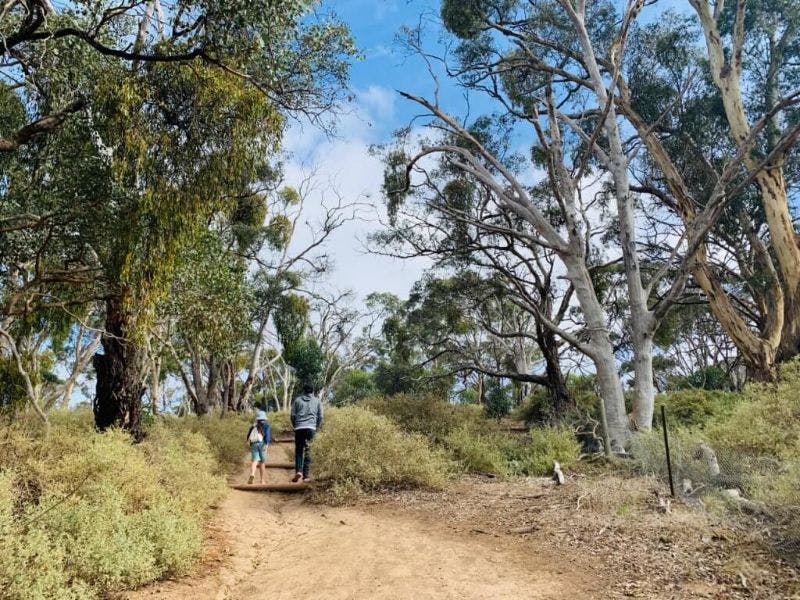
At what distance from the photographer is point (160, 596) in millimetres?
4164

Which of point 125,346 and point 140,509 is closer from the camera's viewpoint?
point 140,509

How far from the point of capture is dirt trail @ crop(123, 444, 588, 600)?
440 centimetres

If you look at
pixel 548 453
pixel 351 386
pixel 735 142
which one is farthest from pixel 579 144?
pixel 351 386

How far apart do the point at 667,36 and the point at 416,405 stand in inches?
478

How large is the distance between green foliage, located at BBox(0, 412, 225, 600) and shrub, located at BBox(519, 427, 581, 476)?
563 cm

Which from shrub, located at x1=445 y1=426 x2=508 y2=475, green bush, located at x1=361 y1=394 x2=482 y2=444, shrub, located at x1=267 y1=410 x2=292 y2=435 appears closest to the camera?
shrub, located at x1=445 y1=426 x2=508 y2=475

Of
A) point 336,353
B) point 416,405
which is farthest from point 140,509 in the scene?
point 336,353

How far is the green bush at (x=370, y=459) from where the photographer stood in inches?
313

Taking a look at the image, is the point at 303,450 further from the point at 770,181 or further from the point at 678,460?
the point at 770,181

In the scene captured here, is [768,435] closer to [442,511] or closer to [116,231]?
[442,511]

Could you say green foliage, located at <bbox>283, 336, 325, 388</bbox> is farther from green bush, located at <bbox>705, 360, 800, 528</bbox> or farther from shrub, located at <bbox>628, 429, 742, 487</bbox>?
green bush, located at <bbox>705, 360, 800, 528</bbox>

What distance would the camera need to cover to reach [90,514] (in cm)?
452

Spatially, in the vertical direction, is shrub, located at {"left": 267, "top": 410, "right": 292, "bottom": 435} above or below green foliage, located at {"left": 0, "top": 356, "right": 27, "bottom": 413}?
below

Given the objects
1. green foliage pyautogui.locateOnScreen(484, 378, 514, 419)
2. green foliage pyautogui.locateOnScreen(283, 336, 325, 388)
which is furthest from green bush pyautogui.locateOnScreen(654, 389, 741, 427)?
Result: green foliage pyautogui.locateOnScreen(283, 336, 325, 388)
